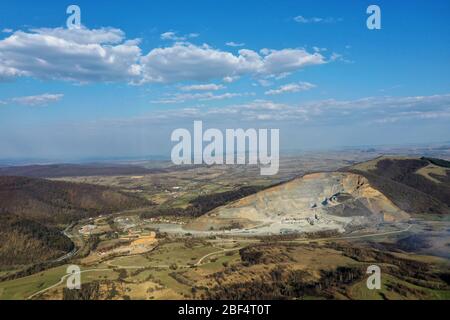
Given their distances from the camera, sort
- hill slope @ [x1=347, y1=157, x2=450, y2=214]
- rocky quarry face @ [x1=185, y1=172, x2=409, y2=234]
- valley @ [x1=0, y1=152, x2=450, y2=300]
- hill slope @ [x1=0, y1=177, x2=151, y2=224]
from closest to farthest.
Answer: valley @ [x1=0, y1=152, x2=450, y2=300] → rocky quarry face @ [x1=185, y1=172, x2=409, y2=234] → hill slope @ [x1=347, y1=157, x2=450, y2=214] → hill slope @ [x1=0, y1=177, x2=151, y2=224]

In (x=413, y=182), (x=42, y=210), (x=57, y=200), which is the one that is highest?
(x=413, y=182)

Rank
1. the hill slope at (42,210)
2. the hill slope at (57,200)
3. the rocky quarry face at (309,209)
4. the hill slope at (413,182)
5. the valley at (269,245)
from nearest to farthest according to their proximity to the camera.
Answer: the valley at (269,245) < the hill slope at (42,210) < the rocky quarry face at (309,209) < the hill slope at (413,182) < the hill slope at (57,200)

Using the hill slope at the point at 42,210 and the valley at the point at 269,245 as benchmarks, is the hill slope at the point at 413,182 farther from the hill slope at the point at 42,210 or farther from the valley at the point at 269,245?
the hill slope at the point at 42,210

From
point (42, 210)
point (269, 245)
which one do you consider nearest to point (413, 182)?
point (269, 245)

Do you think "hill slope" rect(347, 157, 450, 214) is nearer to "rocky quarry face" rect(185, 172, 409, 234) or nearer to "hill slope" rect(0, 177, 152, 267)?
"rocky quarry face" rect(185, 172, 409, 234)

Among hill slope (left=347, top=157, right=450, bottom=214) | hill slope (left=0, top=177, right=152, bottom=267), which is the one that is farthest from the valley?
hill slope (left=0, top=177, right=152, bottom=267)

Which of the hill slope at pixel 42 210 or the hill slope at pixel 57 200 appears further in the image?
the hill slope at pixel 57 200

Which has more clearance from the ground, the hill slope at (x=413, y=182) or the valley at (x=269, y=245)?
the hill slope at (x=413, y=182)

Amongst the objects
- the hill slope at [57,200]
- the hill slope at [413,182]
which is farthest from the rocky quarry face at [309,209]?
the hill slope at [57,200]

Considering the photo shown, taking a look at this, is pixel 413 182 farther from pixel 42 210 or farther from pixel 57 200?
pixel 42 210

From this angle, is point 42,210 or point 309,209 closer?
point 309,209
